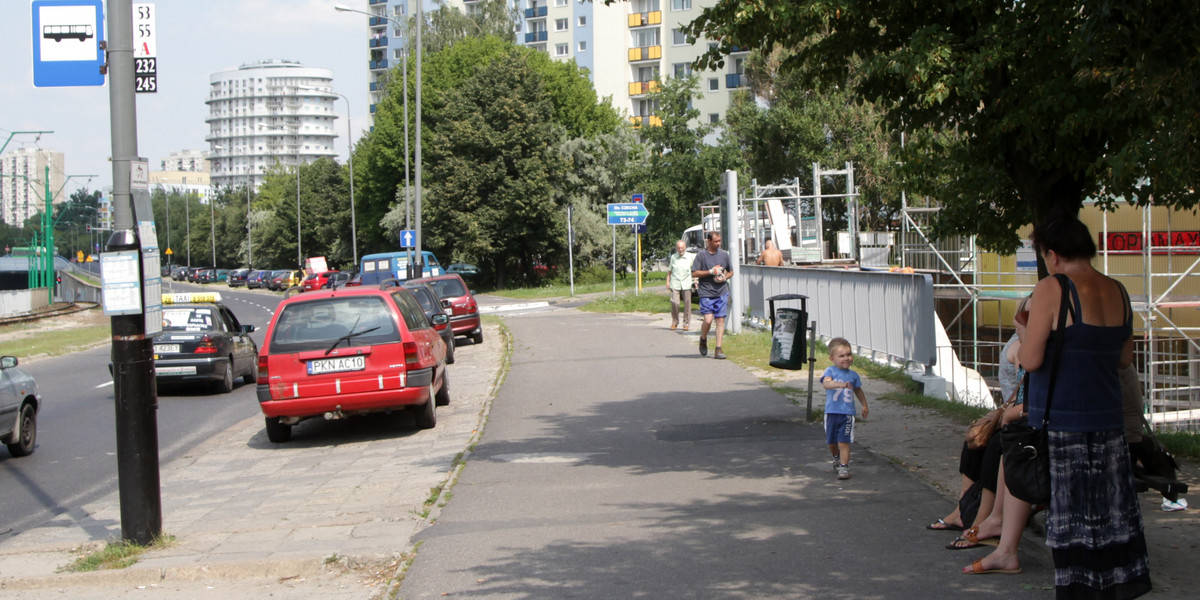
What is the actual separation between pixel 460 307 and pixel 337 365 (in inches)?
464

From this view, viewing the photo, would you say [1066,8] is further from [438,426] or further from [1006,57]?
[438,426]

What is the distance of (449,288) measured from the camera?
23391 mm

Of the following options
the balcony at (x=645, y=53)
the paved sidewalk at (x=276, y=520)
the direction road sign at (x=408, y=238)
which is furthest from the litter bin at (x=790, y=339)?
the balcony at (x=645, y=53)

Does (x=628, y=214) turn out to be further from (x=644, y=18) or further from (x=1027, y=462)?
(x=644, y=18)

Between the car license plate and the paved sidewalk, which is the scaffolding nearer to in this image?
the car license plate

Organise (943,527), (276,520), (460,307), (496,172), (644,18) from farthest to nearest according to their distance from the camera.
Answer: (644,18)
(496,172)
(460,307)
(276,520)
(943,527)

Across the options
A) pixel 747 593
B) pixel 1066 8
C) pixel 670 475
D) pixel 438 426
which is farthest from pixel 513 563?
pixel 438 426

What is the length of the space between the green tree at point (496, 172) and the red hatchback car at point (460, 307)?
29304 mm

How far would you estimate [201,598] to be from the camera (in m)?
5.63

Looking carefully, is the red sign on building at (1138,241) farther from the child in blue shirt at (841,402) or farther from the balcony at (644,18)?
the balcony at (644,18)

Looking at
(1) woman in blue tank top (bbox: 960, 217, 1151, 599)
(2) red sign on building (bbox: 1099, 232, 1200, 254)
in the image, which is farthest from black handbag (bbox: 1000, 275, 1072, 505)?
(2) red sign on building (bbox: 1099, 232, 1200, 254)

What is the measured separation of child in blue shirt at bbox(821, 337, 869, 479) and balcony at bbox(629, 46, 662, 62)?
220 feet

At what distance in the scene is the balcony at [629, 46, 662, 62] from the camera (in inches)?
2852

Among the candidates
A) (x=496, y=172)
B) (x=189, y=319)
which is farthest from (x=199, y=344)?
(x=496, y=172)
